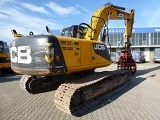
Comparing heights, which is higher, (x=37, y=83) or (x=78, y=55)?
(x=78, y=55)

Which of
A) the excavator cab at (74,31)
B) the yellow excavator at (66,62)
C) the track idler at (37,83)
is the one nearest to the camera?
the yellow excavator at (66,62)

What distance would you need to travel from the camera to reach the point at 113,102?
8.15 meters

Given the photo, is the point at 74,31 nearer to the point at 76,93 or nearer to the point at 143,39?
the point at 76,93

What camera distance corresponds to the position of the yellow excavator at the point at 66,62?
7051 mm

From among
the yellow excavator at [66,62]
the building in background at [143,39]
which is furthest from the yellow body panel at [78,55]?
the building in background at [143,39]

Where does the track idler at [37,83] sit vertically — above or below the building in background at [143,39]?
below

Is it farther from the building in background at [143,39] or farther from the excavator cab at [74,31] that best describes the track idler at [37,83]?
the building in background at [143,39]

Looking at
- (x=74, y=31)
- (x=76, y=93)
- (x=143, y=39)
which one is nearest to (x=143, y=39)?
(x=143, y=39)

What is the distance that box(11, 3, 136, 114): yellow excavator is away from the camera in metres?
7.05

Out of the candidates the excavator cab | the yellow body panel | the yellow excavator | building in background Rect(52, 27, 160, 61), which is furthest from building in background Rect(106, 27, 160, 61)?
the yellow body panel

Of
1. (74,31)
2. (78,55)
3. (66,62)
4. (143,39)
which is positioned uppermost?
(143,39)

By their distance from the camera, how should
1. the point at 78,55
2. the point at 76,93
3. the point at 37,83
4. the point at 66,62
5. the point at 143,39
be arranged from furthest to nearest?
the point at 143,39 < the point at 37,83 < the point at 78,55 < the point at 66,62 < the point at 76,93

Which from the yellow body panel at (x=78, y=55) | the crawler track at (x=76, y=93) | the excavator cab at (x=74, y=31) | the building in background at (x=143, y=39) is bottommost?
the crawler track at (x=76, y=93)

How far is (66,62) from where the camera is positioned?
24.6 feet
